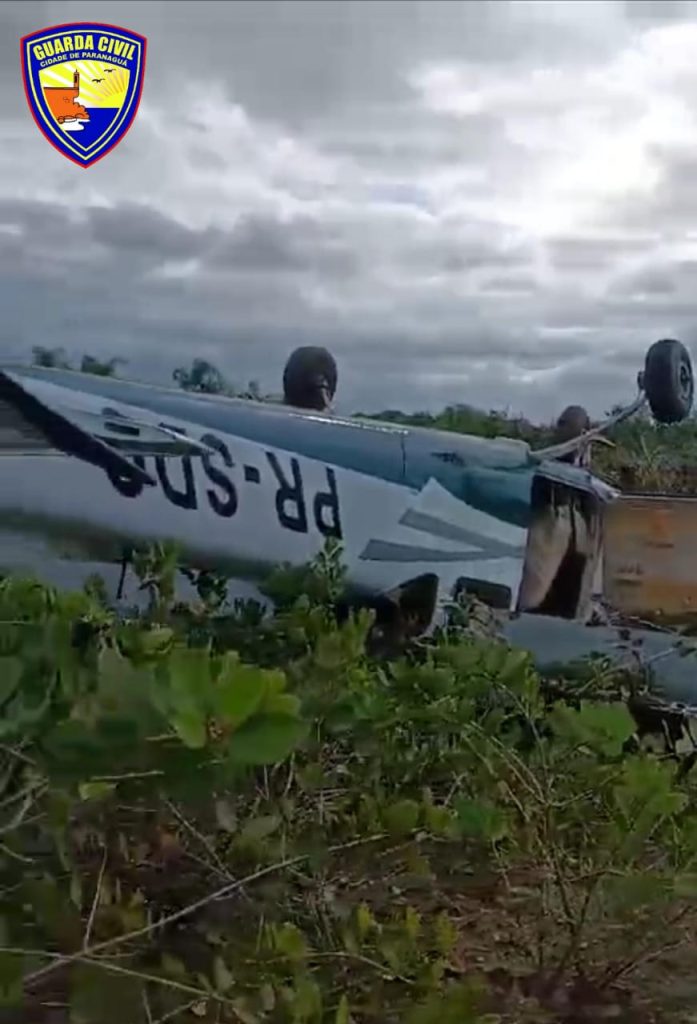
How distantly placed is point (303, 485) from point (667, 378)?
0.79 m

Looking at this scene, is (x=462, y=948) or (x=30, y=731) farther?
(x=462, y=948)

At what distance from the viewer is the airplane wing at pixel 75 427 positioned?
263 cm

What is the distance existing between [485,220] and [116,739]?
1.68 meters

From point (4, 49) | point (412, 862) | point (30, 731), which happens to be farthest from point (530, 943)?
point (4, 49)

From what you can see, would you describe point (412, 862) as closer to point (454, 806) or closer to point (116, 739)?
point (454, 806)

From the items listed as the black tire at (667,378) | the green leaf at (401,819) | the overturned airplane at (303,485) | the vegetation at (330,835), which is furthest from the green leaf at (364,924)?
the black tire at (667,378)

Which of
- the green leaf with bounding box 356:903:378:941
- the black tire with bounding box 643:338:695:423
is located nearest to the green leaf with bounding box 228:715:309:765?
the green leaf with bounding box 356:903:378:941

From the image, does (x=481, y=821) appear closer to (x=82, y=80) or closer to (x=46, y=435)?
(x=46, y=435)

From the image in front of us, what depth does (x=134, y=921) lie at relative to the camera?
1.94 meters

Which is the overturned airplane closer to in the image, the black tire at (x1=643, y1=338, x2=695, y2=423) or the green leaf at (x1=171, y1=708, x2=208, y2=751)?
the black tire at (x1=643, y1=338, x2=695, y2=423)

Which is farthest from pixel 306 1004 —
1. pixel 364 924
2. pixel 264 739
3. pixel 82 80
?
pixel 82 80

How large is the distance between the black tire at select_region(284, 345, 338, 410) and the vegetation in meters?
0.30

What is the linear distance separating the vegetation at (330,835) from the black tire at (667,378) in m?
0.55

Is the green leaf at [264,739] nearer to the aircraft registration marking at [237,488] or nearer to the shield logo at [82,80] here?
the aircraft registration marking at [237,488]
